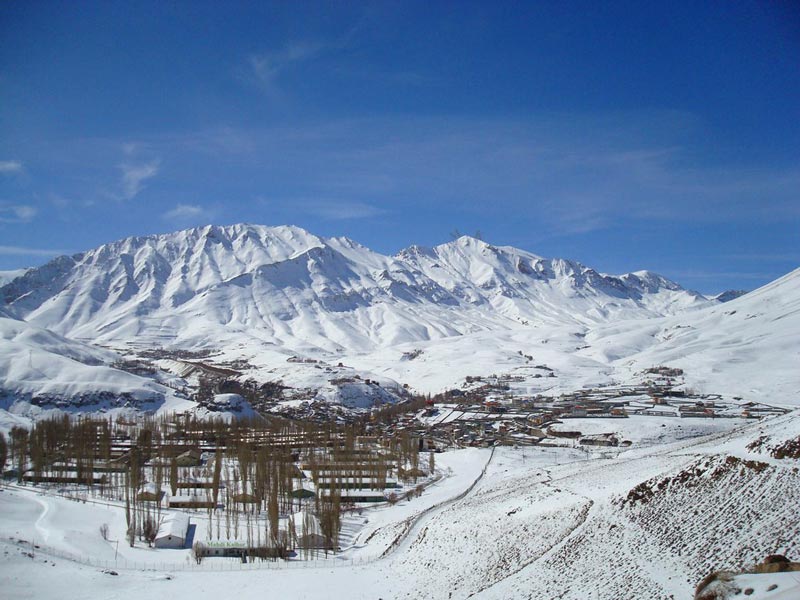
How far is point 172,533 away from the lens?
3412 cm

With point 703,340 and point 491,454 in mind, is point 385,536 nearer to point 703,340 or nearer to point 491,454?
point 491,454

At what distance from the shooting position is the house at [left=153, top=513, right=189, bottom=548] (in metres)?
33.7

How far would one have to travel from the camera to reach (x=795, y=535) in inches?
755

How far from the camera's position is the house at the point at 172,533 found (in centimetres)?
3372

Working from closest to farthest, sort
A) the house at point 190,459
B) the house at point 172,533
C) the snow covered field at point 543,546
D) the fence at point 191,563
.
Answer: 1. the snow covered field at point 543,546
2. the fence at point 191,563
3. the house at point 172,533
4. the house at point 190,459

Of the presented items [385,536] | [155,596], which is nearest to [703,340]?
[385,536]

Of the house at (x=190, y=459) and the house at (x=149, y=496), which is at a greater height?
the house at (x=190, y=459)

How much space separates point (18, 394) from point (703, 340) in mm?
153407

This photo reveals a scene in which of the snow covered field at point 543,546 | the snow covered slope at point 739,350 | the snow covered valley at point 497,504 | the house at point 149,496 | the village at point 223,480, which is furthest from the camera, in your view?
the snow covered slope at point 739,350

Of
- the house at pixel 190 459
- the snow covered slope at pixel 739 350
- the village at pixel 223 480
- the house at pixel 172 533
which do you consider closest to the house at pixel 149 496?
the village at pixel 223 480

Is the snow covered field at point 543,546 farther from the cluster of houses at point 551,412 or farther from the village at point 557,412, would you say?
the cluster of houses at point 551,412

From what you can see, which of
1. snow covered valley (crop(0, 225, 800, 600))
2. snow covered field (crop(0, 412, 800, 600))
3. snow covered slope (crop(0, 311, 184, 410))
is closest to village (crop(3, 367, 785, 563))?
snow covered valley (crop(0, 225, 800, 600))

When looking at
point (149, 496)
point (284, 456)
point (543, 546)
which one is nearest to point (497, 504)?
point (543, 546)

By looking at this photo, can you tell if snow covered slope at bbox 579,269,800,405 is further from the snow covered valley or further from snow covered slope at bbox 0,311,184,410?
snow covered slope at bbox 0,311,184,410
